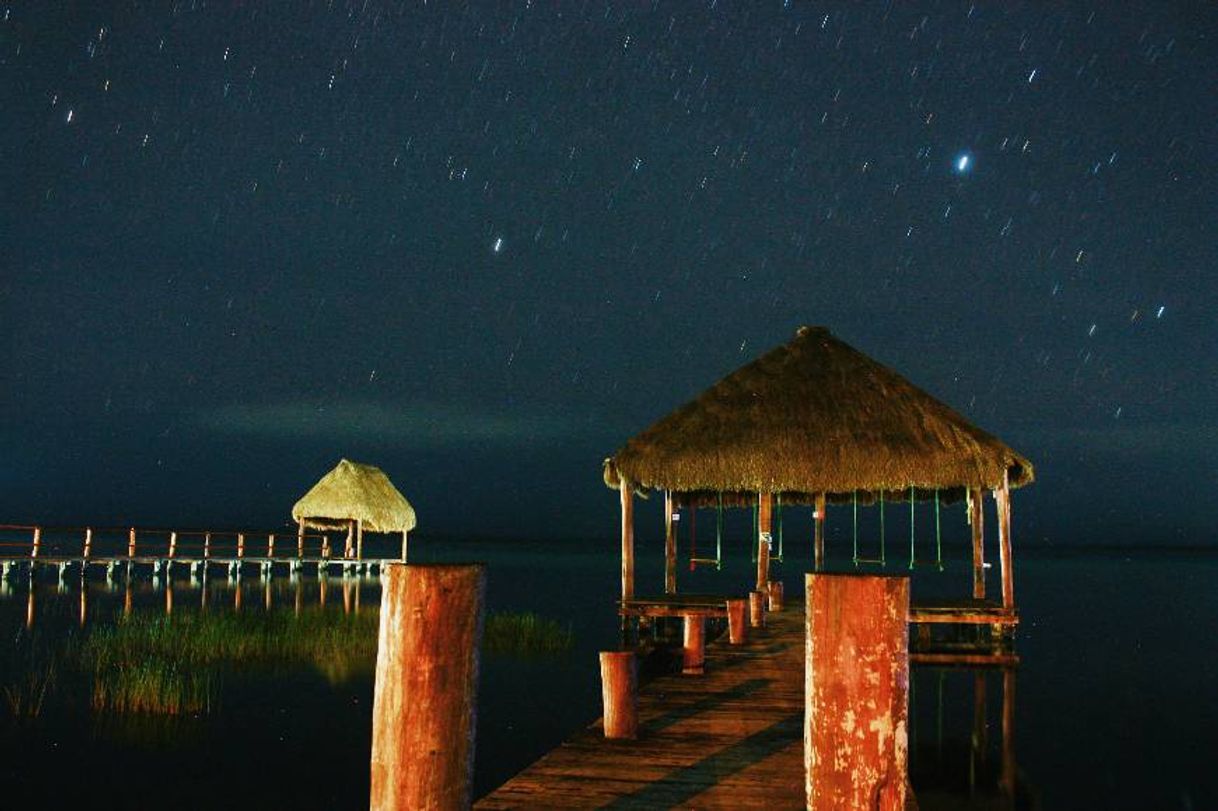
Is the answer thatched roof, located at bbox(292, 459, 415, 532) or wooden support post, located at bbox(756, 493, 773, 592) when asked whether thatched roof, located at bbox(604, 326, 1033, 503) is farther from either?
thatched roof, located at bbox(292, 459, 415, 532)

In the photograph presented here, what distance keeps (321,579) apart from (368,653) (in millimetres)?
15768

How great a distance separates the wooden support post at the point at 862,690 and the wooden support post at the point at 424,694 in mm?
1307

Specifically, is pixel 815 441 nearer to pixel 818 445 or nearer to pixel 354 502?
pixel 818 445

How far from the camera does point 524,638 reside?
15.5 m

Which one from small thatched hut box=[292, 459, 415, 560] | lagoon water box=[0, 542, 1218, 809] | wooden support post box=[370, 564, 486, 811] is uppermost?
small thatched hut box=[292, 459, 415, 560]

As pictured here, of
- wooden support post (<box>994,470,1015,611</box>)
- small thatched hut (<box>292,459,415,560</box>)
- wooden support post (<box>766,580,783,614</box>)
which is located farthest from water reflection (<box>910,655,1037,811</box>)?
small thatched hut (<box>292,459,415,560</box>)

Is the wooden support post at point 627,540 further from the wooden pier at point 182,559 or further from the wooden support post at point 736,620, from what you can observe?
the wooden pier at point 182,559

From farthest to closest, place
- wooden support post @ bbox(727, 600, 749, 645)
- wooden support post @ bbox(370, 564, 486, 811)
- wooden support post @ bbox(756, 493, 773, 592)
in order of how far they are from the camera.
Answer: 1. wooden support post @ bbox(756, 493, 773, 592)
2. wooden support post @ bbox(727, 600, 749, 645)
3. wooden support post @ bbox(370, 564, 486, 811)

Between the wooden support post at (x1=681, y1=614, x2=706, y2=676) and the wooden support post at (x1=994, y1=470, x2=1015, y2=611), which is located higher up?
the wooden support post at (x1=994, y1=470, x2=1015, y2=611)

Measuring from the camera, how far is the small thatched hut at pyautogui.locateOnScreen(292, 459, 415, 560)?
3145 cm

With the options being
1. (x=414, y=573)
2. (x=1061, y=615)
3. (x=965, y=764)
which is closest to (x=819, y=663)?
(x=414, y=573)

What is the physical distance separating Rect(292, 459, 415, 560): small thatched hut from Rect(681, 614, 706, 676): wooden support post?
23.3 m

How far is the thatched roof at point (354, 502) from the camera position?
31.5 m

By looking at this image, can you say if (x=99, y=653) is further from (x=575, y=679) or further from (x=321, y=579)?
(x=321, y=579)
